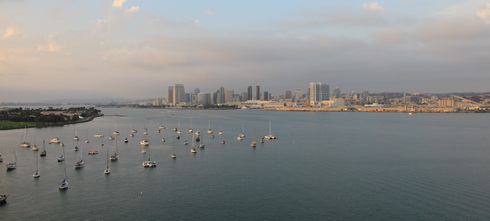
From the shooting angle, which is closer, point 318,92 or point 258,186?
point 258,186

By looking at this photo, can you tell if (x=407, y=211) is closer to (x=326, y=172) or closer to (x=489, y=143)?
(x=326, y=172)

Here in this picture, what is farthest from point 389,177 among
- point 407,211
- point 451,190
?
point 407,211

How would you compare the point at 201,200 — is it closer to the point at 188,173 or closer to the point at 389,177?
the point at 188,173

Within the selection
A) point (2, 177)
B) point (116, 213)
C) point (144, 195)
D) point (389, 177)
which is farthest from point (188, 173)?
point (389, 177)

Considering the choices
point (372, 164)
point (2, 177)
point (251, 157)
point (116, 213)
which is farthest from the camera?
point (251, 157)

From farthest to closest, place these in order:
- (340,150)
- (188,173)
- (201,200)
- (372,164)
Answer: (340,150)
(372,164)
(188,173)
(201,200)

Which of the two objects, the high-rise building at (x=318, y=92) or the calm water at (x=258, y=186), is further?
the high-rise building at (x=318, y=92)

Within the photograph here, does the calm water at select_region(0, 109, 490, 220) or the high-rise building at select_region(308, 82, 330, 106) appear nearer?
the calm water at select_region(0, 109, 490, 220)

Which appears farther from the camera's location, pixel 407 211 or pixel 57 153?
pixel 57 153

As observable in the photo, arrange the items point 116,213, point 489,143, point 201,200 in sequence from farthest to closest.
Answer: point 489,143, point 201,200, point 116,213
